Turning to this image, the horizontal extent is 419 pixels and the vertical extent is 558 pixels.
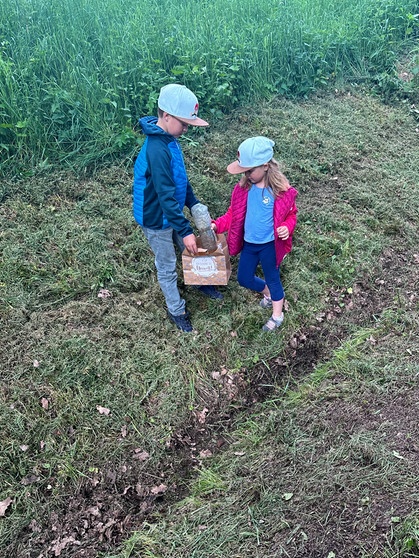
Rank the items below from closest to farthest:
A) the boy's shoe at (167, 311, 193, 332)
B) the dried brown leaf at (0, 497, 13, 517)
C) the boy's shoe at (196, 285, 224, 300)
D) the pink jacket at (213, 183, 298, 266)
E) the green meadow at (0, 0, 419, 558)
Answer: the green meadow at (0, 0, 419, 558) < the dried brown leaf at (0, 497, 13, 517) < the pink jacket at (213, 183, 298, 266) < the boy's shoe at (167, 311, 193, 332) < the boy's shoe at (196, 285, 224, 300)

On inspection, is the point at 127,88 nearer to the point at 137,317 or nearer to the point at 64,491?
the point at 137,317

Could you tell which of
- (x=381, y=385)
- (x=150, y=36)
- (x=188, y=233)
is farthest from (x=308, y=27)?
(x=381, y=385)

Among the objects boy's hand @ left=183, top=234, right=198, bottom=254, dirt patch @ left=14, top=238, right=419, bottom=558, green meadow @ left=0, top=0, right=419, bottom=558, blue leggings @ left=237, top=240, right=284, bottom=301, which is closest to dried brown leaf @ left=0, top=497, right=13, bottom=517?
green meadow @ left=0, top=0, right=419, bottom=558

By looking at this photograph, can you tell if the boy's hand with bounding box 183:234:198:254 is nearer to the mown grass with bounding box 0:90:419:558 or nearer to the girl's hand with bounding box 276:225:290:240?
the girl's hand with bounding box 276:225:290:240

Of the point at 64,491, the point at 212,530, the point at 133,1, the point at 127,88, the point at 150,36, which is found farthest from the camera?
the point at 133,1

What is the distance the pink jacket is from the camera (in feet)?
11.6

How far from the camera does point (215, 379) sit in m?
3.93

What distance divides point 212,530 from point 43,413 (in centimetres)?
149

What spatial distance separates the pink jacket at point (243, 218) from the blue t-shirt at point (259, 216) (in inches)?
1.7

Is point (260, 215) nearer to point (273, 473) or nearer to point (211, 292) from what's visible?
point (211, 292)

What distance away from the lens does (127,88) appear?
5.55 metres

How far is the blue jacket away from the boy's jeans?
4.1 inches

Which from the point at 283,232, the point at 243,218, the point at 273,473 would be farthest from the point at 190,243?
the point at 273,473

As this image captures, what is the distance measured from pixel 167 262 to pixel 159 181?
77 cm
